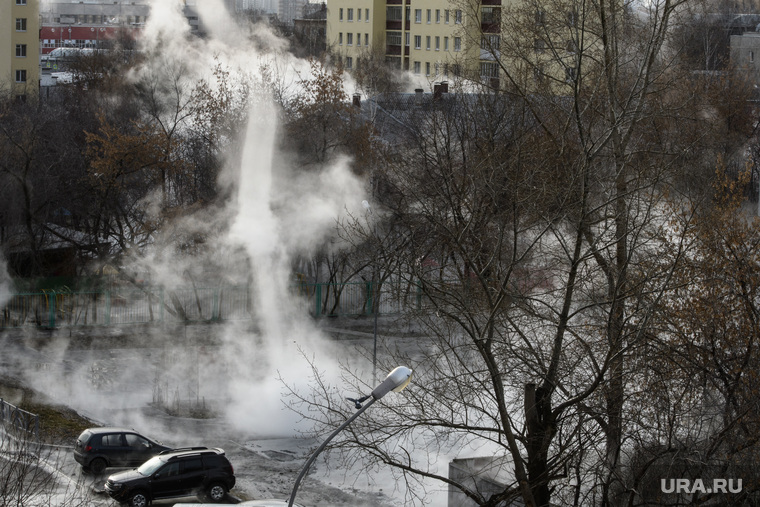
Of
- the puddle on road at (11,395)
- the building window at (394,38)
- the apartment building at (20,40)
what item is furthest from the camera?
the building window at (394,38)

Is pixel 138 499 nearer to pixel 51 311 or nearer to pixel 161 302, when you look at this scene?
pixel 161 302

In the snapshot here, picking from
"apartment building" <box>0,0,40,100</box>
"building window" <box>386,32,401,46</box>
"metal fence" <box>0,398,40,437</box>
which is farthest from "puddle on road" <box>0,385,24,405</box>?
"building window" <box>386,32,401,46</box>

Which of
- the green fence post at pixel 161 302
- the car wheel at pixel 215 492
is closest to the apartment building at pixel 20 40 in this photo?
the green fence post at pixel 161 302

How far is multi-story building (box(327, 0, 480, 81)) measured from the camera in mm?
78562

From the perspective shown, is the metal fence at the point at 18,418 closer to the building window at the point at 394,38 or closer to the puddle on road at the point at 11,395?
the puddle on road at the point at 11,395

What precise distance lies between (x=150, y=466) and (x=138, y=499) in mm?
619

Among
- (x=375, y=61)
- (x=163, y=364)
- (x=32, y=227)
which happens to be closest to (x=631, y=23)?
(x=163, y=364)

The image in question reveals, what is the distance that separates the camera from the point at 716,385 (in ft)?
36.1

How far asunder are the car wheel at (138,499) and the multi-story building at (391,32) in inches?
2494

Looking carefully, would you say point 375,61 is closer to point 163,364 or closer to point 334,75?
point 334,75

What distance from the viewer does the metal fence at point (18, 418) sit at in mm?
16906

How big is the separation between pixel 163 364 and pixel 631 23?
14642 mm

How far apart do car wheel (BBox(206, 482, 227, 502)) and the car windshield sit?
0.95m

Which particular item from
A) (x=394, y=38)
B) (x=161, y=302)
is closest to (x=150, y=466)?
(x=161, y=302)
